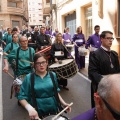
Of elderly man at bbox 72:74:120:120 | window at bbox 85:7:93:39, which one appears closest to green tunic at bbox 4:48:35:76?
elderly man at bbox 72:74:120:120

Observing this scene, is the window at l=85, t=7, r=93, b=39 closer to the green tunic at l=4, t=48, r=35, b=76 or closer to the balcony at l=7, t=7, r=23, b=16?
the green tunic at l=4, t=48, r=35, b=76

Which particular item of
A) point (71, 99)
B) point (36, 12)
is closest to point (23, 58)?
point (71, 99)

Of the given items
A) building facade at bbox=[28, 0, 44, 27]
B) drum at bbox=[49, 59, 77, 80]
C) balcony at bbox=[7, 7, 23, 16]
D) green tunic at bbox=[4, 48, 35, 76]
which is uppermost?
balcony at bbox=[7, 7, 23, 16]

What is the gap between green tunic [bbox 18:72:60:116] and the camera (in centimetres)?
302

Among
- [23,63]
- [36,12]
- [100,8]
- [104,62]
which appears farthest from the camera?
[36,12]

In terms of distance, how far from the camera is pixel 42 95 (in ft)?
10.0

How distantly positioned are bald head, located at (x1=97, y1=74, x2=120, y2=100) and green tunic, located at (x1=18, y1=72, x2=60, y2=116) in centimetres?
163

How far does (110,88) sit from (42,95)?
175 centimetres

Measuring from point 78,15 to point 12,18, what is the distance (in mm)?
41572

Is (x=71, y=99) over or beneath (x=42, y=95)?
beneath

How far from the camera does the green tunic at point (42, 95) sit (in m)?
3.02

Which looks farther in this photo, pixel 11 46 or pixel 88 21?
pixel 88 21

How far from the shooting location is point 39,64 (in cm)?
326

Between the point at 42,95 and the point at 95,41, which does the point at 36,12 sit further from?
the point at 42,95
